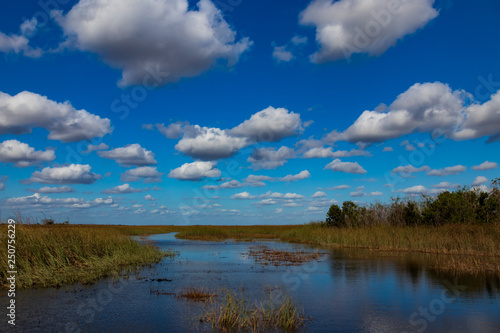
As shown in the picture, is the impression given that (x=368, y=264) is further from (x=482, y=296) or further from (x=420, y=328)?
(x=420, y=328)

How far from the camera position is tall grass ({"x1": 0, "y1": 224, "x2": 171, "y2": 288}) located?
17.0 m

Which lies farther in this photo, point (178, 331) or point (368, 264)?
point (368, 264)

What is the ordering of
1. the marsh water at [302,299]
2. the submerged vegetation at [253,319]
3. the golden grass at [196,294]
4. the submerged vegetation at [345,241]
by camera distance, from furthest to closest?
the submerged vegetation at [345,241], the golden grass at [196,294], the marsh water at [302,299], the submerged vegetation at [253,319]

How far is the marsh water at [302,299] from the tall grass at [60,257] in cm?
131

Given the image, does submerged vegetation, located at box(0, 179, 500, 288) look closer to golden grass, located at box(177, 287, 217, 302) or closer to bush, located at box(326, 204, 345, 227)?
bush, located at box(326, 204, 345, 227)

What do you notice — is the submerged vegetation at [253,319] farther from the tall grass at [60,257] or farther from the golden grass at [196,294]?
the tall grass at [60,257]

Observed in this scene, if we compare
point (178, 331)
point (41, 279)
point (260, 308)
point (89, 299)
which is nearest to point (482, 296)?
point (260, 308)

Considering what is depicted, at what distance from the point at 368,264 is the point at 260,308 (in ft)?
48.2

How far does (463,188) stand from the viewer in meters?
41.6

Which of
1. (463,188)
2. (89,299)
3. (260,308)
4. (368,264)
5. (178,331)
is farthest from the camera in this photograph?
(463,188)

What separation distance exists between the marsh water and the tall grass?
4.30 feet

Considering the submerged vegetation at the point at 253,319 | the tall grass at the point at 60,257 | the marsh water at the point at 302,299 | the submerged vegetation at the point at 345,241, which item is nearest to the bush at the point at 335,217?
the submerged vegetation at the point at 345,241

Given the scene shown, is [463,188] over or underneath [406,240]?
over

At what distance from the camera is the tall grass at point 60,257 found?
17.0 m
